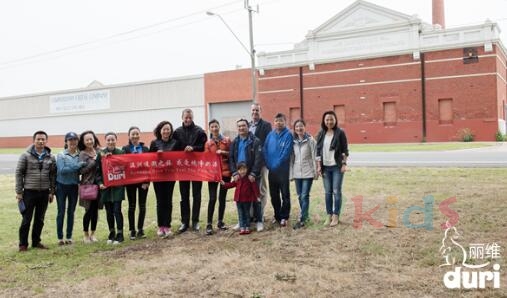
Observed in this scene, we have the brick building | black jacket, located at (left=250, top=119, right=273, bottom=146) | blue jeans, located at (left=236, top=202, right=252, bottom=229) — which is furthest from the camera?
the brick building

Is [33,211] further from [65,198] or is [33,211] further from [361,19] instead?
[361,19]

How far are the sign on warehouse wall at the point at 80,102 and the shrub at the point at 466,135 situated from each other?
37.0 meters

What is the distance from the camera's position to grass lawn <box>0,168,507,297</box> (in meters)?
5.27

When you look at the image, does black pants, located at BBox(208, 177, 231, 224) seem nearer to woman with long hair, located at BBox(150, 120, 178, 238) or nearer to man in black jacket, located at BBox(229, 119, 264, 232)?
man in black jacket, located at BBox(229, 119, 264, 232)

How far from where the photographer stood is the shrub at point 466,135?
33000 mm

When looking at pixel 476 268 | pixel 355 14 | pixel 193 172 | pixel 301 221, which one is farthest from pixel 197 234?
pixel 355 14

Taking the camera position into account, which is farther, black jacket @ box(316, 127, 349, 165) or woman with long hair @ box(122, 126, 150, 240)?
woman with long hair @ box(122, 126, 150, 240)

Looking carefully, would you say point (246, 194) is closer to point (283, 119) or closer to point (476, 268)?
point (283, 119)

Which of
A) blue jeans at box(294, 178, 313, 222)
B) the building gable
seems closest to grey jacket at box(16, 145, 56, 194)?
blue jeans at box(294, 178, 313, 222)

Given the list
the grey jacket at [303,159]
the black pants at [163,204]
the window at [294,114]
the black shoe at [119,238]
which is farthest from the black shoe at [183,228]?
the window at [294,114]

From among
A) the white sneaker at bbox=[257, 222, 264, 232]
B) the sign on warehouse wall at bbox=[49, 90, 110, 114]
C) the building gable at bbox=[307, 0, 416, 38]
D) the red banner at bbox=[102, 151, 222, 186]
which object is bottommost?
the white sneaker at bbox=[257, 222, 264, 232]

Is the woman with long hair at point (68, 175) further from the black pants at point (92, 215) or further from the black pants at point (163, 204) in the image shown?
the black pants at point (163, 204)

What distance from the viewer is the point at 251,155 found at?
794cm

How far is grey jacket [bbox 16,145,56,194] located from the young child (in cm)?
301
